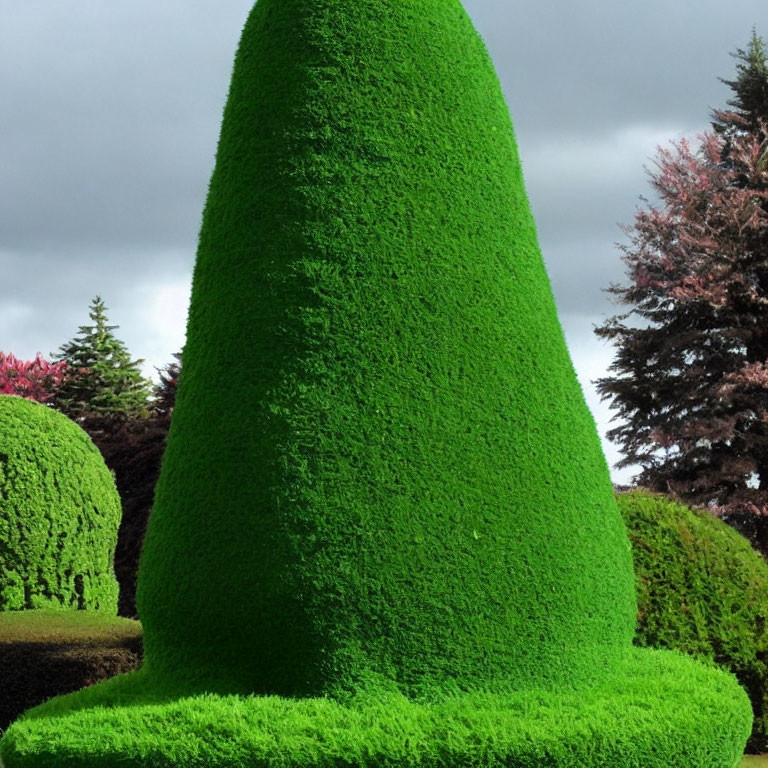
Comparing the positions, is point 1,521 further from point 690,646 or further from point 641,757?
point 641,757

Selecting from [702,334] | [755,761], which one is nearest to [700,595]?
[755,761]

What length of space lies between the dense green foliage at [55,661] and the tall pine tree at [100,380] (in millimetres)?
13684

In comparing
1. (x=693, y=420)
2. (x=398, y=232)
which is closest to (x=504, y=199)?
(x=398, y=232)

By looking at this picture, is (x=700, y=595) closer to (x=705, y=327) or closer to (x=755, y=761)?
(x=755, y=761)

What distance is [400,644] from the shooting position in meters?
3.96

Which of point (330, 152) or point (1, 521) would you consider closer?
point (330, 152)

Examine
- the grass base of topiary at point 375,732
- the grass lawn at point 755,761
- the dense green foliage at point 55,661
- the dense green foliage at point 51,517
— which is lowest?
the grass lawn at point 755,761

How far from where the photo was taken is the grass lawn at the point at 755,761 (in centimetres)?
687

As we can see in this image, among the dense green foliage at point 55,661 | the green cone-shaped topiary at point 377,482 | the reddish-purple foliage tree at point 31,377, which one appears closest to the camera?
the green cone-shaped topiary at point 377,482

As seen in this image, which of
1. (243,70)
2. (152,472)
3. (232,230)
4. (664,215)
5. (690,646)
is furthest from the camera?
(664,215)

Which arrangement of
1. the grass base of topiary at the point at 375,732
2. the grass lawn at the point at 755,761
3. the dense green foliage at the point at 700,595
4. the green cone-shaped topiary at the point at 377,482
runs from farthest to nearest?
1. the grass lawn at the point at 755,761
2. the dense green foliage at the point at 700,595
3. the green cone-shaped topiary at the point at 377,482
4. the grass base of topiary at the point at 375,732

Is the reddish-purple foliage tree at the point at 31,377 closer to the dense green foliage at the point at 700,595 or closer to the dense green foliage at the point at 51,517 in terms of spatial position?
the dense green foliage at the point at 51,517

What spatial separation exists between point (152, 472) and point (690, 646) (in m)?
12.2

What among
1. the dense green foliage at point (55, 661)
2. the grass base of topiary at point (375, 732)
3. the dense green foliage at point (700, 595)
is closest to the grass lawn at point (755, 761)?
the dense green foliage at point (700, 595)
